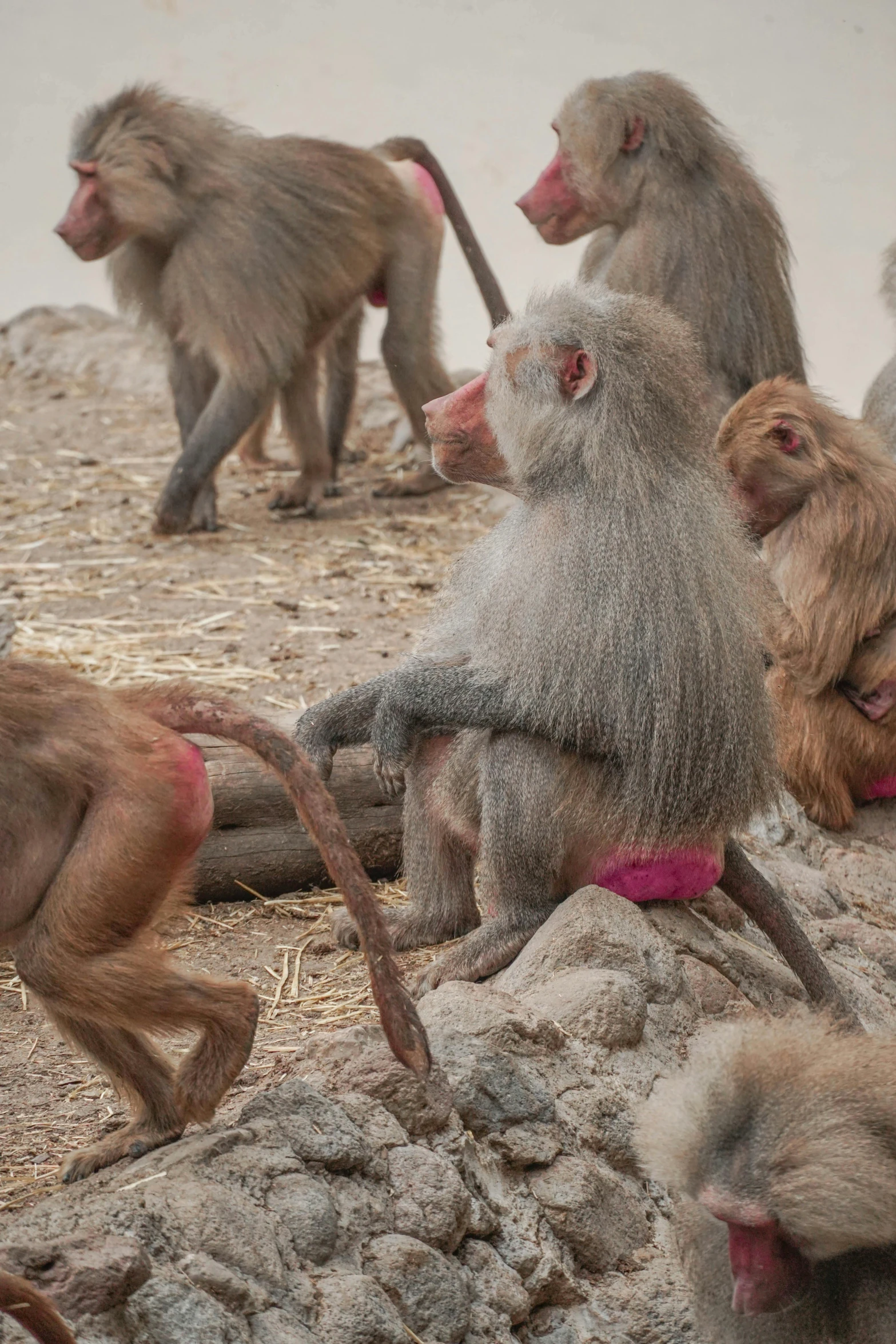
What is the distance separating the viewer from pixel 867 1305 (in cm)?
204

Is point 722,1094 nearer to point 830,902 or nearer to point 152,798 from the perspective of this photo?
point 152,798

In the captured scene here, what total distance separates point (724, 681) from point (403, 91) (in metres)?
5.54

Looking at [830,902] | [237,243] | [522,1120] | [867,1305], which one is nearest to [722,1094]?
[867,1305]

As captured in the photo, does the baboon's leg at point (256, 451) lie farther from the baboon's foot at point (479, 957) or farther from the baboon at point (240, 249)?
the baboon's foot at point (479, 957)

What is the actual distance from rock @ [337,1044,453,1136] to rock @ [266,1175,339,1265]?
0.76 ft

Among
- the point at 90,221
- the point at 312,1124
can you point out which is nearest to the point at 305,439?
the point at 90,221

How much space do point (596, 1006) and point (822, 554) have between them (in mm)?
1507

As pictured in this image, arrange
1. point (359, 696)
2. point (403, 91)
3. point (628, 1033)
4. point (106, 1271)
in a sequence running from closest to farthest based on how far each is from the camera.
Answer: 1. point (106, 1271)
2. point (628, 1033)
3. point (359, 696)
4. point (403, 91)

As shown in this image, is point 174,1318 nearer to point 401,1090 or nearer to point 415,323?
point 401,1090

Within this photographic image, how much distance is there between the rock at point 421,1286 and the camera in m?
2.28

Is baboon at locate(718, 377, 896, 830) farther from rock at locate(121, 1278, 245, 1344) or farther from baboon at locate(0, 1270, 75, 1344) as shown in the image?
baboon at locate(0, 1270, 75, 1344)

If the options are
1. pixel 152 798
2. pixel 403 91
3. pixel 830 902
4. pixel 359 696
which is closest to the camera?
pixel 152 798

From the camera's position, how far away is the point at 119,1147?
7.98 ft

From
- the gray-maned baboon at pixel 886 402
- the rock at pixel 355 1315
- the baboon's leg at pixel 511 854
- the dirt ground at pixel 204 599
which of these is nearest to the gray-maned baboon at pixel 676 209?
the gray-maned baboon at pixel 886 402
